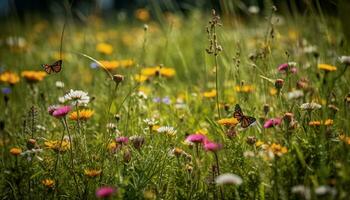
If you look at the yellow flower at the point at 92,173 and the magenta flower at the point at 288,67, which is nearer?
the yellow flower at the point at 92,173

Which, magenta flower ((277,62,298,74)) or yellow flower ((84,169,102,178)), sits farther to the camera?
magenta flower ((277,62,298,74))

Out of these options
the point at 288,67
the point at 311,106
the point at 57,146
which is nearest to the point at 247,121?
the point at 311,106

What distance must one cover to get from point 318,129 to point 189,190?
18.5 inches

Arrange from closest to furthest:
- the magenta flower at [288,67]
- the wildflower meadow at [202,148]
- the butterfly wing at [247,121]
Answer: the wildflower meadow at [202,148], the butterfly wing at [247,121], the magenta flower at [288,67]

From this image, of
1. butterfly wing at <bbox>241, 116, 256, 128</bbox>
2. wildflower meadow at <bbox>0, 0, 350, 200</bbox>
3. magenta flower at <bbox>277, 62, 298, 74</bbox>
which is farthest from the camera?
magenta flower at <bbox>277, 62, 298, 74</bbox>

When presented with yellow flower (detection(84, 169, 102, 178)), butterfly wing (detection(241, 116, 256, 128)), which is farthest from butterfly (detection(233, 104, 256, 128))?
yellow flower (detection(84, 169, 102, 178))

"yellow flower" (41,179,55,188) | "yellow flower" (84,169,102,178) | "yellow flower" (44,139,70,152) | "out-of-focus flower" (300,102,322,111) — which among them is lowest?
"yellow flower" (41,179,55,188)

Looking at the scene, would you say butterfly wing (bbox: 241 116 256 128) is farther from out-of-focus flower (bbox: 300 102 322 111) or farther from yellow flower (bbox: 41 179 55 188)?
yellow flower (bbox: 41 179 55 188)

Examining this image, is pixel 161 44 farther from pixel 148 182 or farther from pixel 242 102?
pixel 148 182

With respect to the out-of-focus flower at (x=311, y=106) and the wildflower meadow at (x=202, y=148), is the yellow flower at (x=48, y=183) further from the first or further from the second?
the out-of-focus flower at (x=311, y=106)

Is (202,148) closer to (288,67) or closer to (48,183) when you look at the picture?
(288,67)

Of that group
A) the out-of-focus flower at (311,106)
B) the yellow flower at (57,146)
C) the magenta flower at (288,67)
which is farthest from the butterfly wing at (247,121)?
the yellow flower at (57,146)

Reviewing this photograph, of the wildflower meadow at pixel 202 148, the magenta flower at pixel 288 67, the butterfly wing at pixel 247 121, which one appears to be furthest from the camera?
the magenta flower at pixel 288 67

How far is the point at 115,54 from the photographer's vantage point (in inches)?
142
